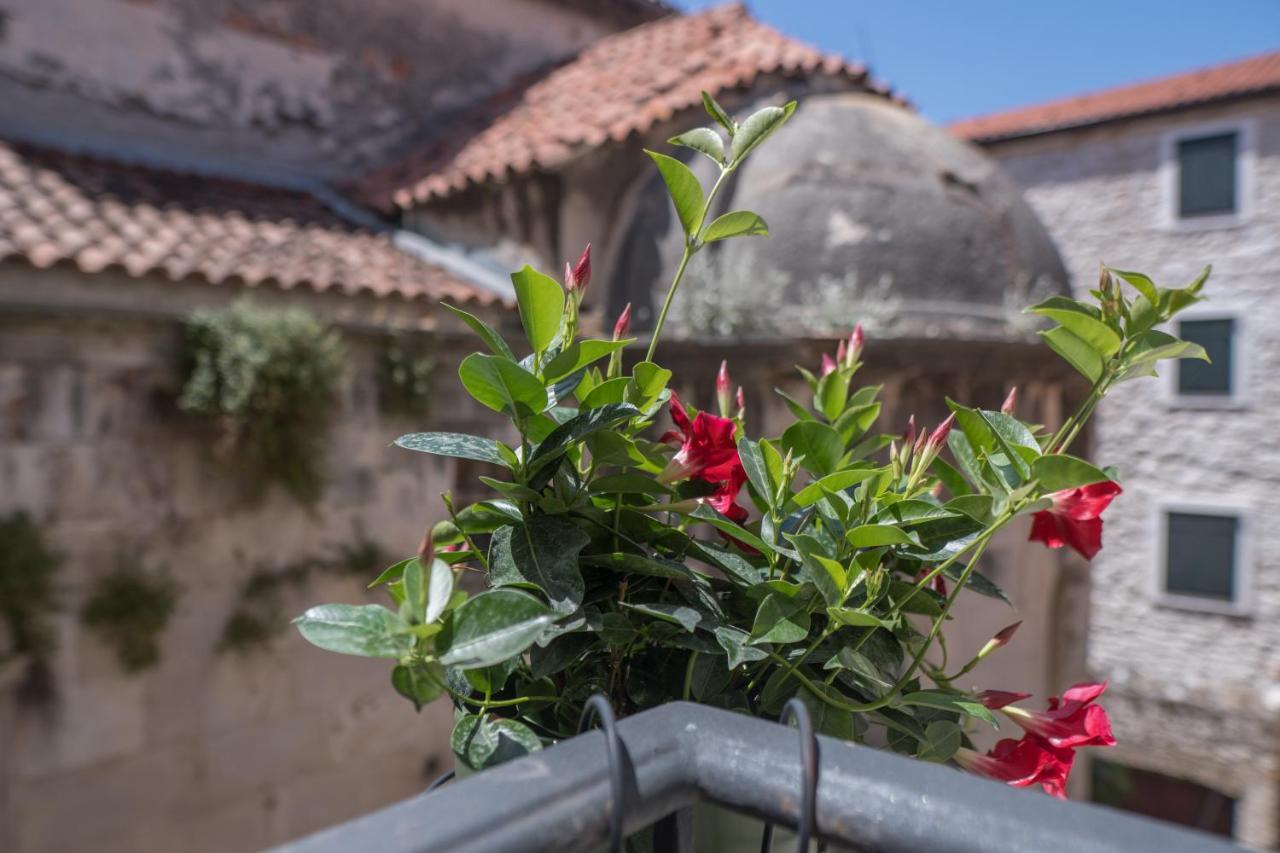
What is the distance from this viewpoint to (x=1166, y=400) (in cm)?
1338

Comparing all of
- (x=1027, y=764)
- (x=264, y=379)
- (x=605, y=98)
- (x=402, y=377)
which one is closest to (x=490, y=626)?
(x=1027, y=764)

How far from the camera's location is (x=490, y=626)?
0.73m

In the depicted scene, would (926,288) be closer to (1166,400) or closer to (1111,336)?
(1111,336)

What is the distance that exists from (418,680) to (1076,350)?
25.3 inches

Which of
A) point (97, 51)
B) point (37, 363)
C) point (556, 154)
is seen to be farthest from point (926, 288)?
point (97, 51)

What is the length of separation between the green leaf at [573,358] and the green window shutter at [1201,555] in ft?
47.2

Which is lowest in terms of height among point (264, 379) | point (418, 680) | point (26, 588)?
point (26, 588)

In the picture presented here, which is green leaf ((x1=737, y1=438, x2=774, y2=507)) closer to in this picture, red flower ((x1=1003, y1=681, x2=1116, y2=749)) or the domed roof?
red flower ((x1=1003, y1=681, x2=1116, y2=749))

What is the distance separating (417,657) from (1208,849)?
525 millimetres

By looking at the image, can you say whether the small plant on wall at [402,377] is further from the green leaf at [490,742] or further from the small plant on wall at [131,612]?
the green leaf at [490,742]

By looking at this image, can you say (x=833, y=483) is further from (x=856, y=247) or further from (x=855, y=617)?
(x=856, y=247)

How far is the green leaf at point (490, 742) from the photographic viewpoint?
79cm

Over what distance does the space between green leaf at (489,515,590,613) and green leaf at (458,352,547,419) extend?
119mm

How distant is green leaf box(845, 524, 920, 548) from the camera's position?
2.82 feet
